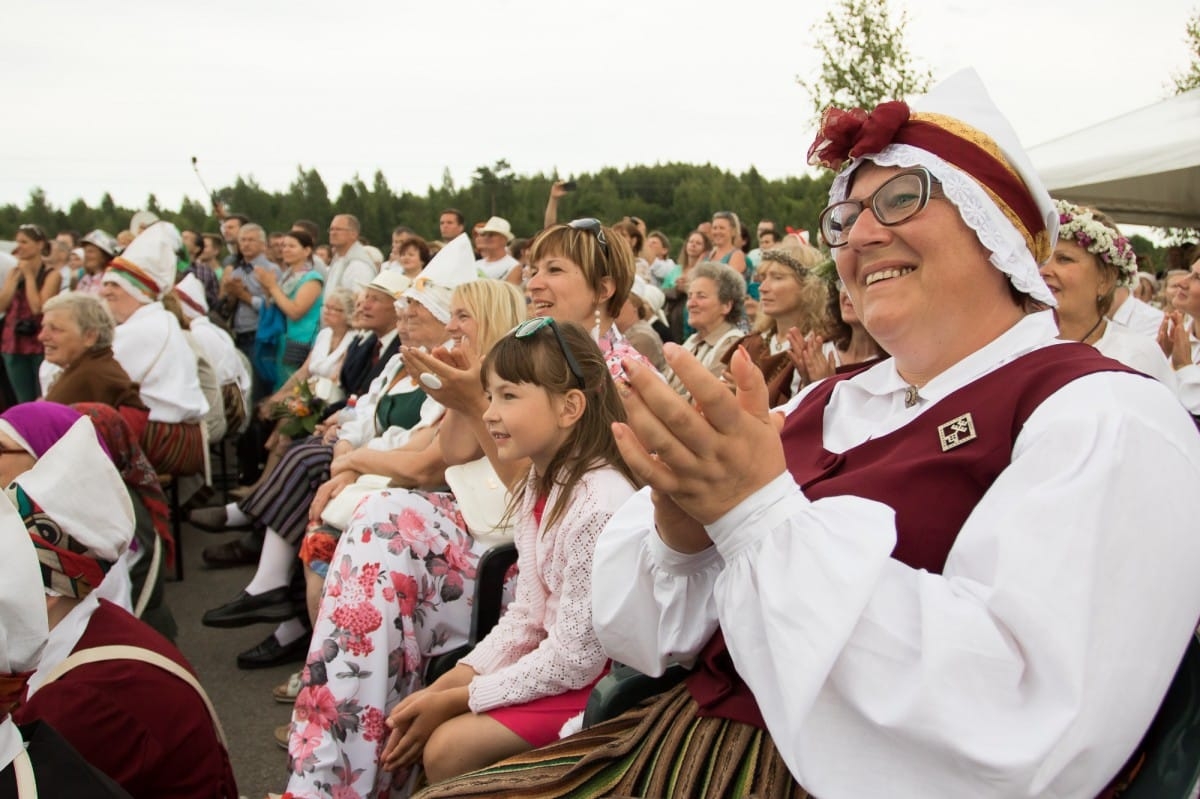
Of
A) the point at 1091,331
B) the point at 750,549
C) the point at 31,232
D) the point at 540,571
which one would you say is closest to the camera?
the point at 750,549

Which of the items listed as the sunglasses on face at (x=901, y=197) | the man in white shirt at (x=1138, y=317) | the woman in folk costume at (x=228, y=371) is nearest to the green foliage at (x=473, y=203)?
the woman in folk costume at (x=228, y=371)

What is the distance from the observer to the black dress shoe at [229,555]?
21.3 feet

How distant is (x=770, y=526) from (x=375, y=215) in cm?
2432

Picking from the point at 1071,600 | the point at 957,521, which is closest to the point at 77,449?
the point at 957,521

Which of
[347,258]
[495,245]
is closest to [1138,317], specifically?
[495,245]

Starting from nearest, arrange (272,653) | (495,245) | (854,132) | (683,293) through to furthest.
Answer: (854,132)
(272,653)
(495,245)
(683,293)

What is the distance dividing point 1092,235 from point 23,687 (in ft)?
12.1

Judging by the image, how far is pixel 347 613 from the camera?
120 inches

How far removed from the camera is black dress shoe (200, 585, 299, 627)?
4.79m

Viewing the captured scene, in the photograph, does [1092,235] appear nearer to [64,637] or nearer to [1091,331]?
[1091,331]

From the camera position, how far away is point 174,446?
618 cm

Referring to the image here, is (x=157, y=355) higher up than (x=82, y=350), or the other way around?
(x=82, y=350)

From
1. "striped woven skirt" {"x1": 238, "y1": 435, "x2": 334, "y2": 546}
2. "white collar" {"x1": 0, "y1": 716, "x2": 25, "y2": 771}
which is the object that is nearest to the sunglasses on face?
"white collar" {"x1": 0, "y1": 716, "x2": 25, "y2": 771}

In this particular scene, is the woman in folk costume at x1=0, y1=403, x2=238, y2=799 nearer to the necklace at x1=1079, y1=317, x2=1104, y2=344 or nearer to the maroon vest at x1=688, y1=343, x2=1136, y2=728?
the maroon vest at x1=688, y1=343, x2=1136, y2=728
